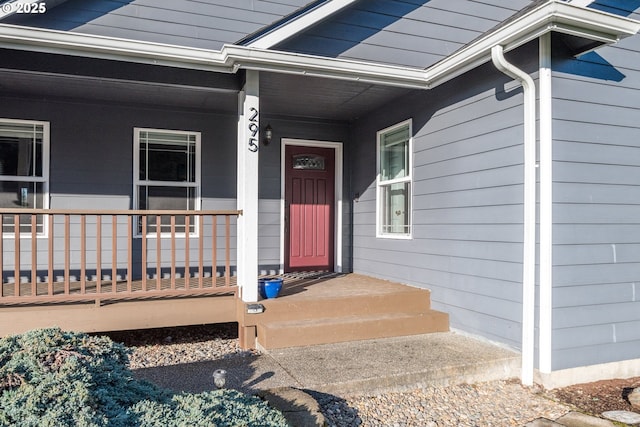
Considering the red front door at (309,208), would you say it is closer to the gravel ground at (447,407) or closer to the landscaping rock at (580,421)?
the gravel ground at (447,407)

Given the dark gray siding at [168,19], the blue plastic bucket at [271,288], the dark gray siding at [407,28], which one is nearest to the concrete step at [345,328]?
the blue plastic bucket at [271,288]

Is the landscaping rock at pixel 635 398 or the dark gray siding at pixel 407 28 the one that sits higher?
the dark gray siding at pixel 407 28

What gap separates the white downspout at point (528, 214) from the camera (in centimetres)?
370

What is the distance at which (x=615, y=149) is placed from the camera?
399 centimetres

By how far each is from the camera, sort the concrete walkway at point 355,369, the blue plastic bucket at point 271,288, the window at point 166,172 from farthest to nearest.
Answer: the window at point 166,172, the blue plastic bucket at point 271,288, the concrete walkway at point 355,369

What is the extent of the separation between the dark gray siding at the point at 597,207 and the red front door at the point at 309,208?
3611 mm

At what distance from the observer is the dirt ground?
336 cm

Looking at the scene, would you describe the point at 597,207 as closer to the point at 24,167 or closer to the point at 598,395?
the point at 598,395

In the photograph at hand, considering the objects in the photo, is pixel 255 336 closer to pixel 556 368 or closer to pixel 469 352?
pixel 469 352

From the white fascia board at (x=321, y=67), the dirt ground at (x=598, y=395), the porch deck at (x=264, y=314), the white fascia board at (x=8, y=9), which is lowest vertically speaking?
the dirt ground at (x=598, y=395)

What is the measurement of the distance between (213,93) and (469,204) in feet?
9.78

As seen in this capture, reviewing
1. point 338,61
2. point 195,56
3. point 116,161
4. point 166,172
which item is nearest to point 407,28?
point 338,61

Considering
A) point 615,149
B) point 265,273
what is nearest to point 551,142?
point 615,149

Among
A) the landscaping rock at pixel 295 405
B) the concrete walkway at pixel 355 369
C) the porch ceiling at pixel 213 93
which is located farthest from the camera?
the porch ceiling at pixel 213 93
